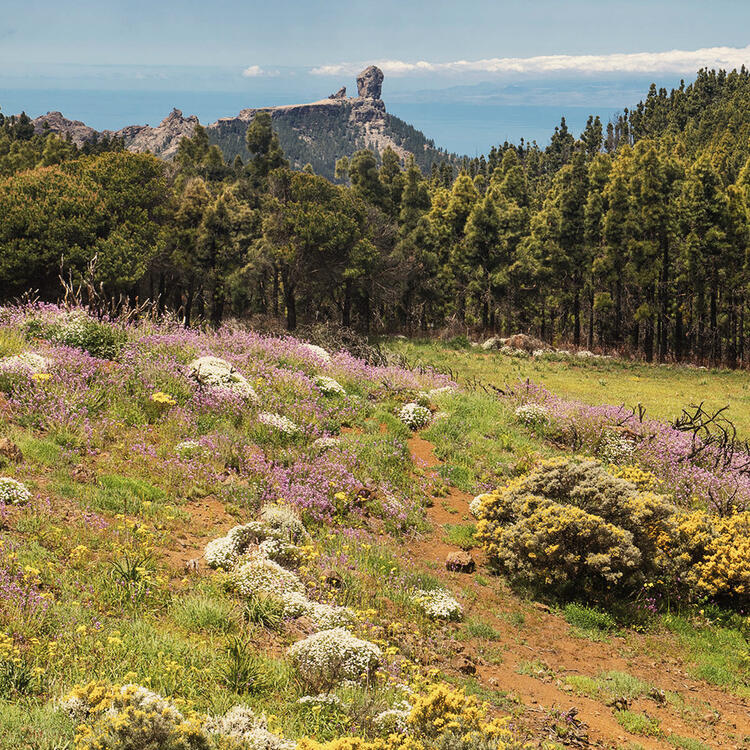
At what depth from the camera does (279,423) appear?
523 inches

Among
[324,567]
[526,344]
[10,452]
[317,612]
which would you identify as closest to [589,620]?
[324,567]

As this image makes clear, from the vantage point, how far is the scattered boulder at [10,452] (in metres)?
9.49

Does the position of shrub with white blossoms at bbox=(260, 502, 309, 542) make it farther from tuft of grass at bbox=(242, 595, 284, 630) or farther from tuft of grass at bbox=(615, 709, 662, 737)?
tuft of grass at bbox=(615, 709, 662, 737)

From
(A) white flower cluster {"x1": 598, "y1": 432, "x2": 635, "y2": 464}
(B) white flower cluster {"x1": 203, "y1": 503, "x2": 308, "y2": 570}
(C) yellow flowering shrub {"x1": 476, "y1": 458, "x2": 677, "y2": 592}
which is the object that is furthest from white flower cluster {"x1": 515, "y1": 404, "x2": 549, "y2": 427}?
(B) white flower cluster {"x1": 203, "y1": 503, "x2": 308, "y2": 570}

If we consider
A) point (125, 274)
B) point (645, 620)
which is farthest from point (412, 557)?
point (125, 274)

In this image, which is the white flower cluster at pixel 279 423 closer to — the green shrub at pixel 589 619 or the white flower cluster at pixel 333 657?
the green shrub at pixel 589 619

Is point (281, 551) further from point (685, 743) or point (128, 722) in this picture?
point (685, 743)

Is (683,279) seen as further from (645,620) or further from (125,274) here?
(645,620)

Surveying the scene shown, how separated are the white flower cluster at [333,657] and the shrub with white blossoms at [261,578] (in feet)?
3.81

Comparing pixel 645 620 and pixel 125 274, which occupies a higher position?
pixel 125 274

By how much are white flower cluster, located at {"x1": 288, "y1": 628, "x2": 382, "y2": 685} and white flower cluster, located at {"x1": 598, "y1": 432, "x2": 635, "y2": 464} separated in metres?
10.6

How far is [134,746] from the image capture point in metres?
4.44

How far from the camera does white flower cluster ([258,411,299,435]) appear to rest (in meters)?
13.1

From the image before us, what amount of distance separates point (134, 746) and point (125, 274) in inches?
1364
